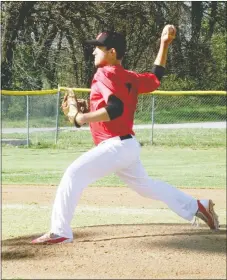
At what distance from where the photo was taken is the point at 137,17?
547 inches

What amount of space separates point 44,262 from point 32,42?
9.99 meters

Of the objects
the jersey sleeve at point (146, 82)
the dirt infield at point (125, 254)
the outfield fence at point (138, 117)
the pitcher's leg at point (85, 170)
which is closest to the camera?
the dirt infield at point (125, 254)

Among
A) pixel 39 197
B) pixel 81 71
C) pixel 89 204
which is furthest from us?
pixel 81 71

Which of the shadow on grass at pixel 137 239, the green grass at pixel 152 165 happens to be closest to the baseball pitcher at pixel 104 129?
the shadow on grass at pixel 137 239

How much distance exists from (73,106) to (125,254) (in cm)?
93

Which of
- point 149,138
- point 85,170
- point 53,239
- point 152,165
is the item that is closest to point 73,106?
point 85,170

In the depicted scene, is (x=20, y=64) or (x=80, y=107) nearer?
(x=80, y=107)

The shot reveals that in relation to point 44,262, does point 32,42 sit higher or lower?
higher

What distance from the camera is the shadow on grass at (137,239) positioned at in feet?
14.5

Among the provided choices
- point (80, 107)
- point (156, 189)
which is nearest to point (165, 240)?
point (156, 189)

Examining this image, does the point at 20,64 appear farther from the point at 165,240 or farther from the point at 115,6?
the point at 165,240

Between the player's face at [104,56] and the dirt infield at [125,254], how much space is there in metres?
1.13

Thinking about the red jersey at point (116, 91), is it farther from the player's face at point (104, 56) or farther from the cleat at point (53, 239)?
the cleat at point (53, 239)

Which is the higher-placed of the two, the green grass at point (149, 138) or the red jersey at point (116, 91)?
the red jersey at point (116, 91)
